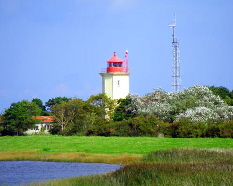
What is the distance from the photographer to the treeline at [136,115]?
5522cm

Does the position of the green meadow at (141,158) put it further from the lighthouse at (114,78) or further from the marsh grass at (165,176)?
the lighthouse at (114,78)

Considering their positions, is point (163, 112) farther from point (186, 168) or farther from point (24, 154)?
point (186, 168)

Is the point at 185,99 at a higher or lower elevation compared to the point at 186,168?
higher

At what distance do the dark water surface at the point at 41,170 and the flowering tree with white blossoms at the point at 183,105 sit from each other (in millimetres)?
25384

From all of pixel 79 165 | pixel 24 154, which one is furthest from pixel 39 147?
pixel 79 165

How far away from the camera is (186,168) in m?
20.8

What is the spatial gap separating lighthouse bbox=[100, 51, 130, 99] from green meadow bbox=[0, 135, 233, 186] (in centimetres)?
1949

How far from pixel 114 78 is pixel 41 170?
37.9 meters

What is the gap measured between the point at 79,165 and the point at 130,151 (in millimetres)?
6626

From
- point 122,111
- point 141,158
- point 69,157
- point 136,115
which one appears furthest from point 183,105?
point 141,158

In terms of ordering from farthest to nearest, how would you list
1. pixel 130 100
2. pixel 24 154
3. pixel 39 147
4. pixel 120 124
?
pixel 130 100 → pixel 120 124 → pixel 39 147 → pixel 24 154

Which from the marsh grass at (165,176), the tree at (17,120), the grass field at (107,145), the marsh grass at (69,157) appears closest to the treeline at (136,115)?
the tree at (17,120)

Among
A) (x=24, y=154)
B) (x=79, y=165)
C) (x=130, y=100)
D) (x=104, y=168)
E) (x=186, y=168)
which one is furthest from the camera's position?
(x=130, y=100)

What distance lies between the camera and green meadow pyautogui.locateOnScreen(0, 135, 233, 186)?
19.7 meters
